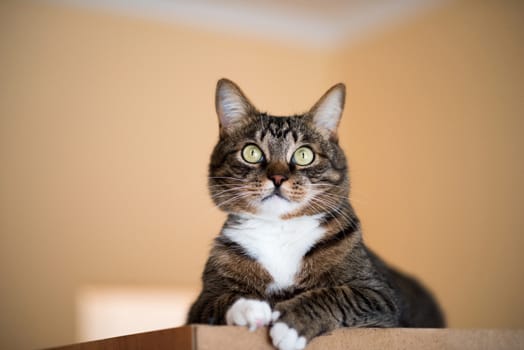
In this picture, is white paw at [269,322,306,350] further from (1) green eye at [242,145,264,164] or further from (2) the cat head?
(1) green eye at [242,145,264,164]

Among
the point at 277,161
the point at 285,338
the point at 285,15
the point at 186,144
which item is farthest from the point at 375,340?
the point at 285,15

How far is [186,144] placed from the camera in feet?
10.4

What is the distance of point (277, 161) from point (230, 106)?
10.2 inches

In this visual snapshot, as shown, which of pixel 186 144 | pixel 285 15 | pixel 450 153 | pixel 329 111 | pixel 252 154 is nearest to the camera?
pixel 252 154

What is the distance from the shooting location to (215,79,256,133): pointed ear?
1.70 metres

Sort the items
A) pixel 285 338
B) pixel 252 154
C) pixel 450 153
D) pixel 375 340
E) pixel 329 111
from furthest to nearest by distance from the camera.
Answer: pixel 450 153
pixel 329 111
pixel 252 154
pixel 375 340
pixel 285 338

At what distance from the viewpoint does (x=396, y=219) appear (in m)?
3.03

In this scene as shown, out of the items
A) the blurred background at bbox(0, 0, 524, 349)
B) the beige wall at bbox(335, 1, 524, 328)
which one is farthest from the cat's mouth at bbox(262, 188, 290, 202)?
the beige wall at bbox(335, 1, 524, 328)

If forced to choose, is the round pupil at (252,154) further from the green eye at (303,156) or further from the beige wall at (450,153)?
the beige wall at (450,153)

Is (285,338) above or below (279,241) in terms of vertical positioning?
below

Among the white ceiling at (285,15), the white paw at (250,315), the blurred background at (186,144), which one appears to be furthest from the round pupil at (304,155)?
the white ceiling at (285,15)

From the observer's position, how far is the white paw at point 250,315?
124cm

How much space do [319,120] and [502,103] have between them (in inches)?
48.0

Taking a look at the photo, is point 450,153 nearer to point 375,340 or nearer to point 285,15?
point 285,15
